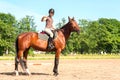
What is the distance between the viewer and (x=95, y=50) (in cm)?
10806

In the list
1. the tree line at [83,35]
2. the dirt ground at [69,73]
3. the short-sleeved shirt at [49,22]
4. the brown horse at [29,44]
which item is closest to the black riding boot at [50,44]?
the brown horse at [29,44]

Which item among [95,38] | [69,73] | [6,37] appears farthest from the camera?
[95,38]

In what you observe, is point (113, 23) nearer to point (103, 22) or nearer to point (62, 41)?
point (103, 22)

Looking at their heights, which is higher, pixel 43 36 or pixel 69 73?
pixel 43 36

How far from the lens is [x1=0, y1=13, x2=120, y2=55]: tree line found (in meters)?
85.4

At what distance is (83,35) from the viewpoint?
100 m

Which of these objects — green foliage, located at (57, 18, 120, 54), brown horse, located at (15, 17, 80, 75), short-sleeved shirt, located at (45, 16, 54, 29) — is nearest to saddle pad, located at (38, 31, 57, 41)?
brown horse, located at (15, 17, 80, 75)

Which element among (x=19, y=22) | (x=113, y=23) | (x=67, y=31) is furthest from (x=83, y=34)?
(x=67, y=31)

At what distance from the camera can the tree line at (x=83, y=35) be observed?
8538 centimetres

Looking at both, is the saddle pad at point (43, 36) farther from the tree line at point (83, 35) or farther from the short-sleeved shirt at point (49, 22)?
the tree line at point (83, 35)

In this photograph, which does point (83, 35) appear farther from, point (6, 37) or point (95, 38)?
point (6, 37)

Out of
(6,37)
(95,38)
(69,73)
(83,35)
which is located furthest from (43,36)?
(95,38)

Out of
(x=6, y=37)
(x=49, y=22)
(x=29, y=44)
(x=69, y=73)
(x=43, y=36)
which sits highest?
(x=6, y=37)

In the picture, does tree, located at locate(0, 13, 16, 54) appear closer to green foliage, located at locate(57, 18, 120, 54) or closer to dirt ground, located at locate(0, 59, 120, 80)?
green foliage, located at locate(57, 18, 120, 54)
